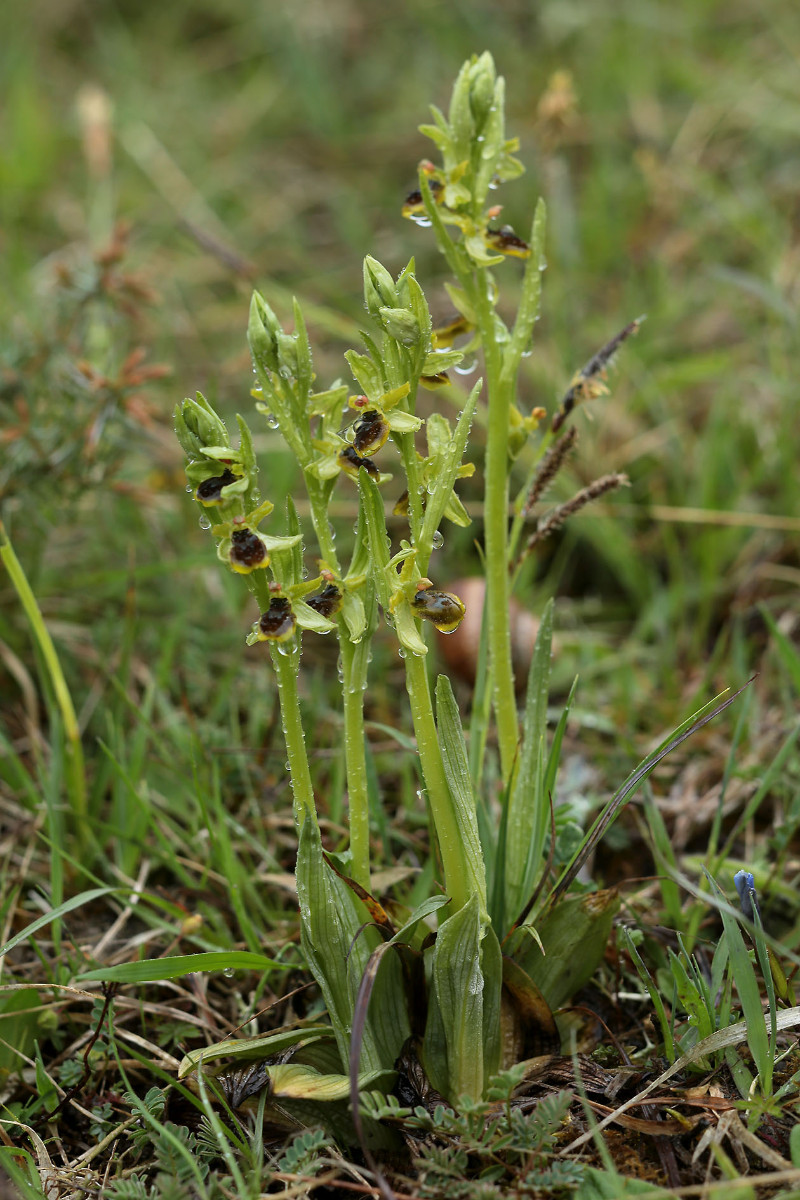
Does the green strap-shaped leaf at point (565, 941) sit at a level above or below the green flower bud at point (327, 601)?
below

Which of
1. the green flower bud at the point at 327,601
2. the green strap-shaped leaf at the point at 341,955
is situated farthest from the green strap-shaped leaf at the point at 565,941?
the green flower bud at the point at 327,601

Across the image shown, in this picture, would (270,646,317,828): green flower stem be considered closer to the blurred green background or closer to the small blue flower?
the small blue flower

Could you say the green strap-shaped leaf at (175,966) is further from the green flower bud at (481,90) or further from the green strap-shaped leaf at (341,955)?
the green flower bud at (481,90)

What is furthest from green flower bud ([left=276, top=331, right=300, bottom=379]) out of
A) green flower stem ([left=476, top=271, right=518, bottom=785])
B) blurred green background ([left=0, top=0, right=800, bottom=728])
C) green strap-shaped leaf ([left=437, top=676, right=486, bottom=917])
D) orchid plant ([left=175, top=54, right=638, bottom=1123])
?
blurred green background ([left=0, top=0, right=800, bottom=728])

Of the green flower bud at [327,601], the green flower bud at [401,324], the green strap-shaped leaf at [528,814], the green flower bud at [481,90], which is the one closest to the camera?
the green flower bud at [401,324]

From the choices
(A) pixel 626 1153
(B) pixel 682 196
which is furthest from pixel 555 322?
(A) pixel 626 1153
